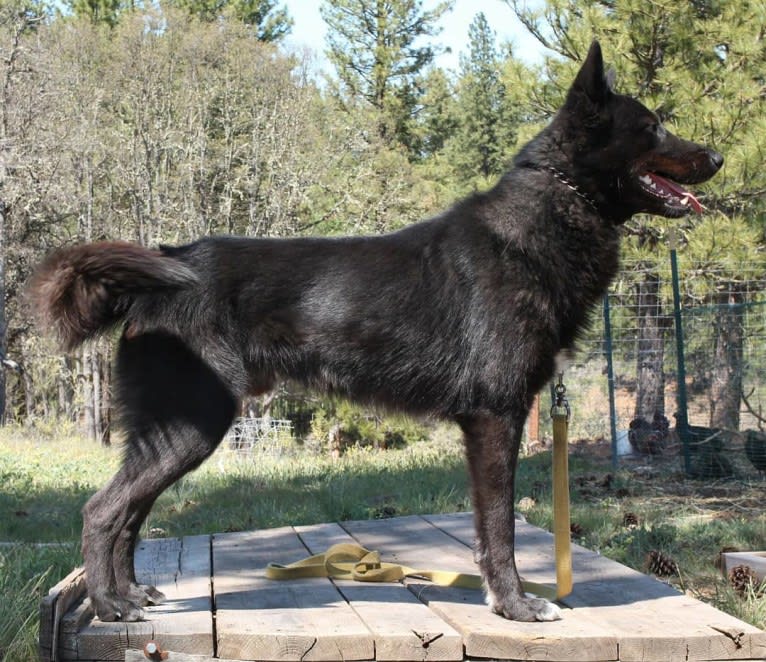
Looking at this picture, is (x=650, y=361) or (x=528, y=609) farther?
(x=650, y=361)

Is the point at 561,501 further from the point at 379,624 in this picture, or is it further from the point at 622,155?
the point at 622,155

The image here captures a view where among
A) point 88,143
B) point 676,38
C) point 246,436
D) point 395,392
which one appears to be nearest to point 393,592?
point 395,392

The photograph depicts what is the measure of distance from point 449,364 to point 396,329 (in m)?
0.25

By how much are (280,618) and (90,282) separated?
131 cm

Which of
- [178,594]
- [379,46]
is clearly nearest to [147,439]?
[178,594]

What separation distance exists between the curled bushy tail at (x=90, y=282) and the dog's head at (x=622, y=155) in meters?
1.65

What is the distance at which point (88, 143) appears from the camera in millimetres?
15531

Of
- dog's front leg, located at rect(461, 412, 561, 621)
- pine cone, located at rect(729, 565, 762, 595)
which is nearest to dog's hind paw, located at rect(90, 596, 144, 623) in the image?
dog's front leg, located at rect(461, 412, 561, 621)

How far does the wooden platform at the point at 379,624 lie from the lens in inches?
106

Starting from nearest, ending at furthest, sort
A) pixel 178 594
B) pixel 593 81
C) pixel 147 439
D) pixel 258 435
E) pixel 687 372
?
pixel 147 439, pixel 178 594, pixel 593 81, pixel 687 372, pixel 258 435

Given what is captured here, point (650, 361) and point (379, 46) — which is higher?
point (379, 46)

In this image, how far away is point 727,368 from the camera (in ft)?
29.8

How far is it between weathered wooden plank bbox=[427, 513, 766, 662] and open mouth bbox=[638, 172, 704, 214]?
1.55m

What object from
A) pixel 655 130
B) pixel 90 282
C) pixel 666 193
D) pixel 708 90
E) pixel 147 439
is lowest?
pixel 147 439
